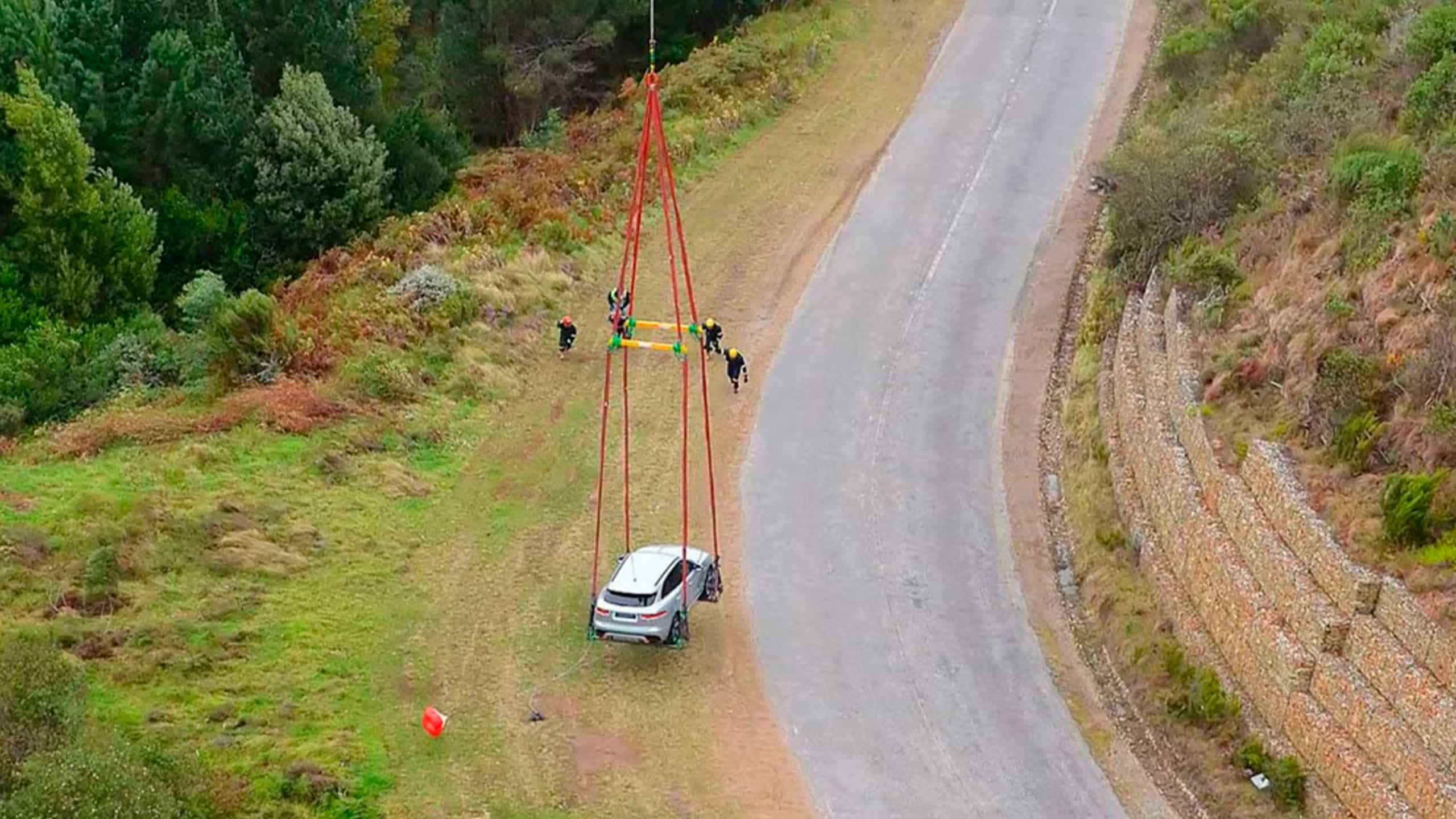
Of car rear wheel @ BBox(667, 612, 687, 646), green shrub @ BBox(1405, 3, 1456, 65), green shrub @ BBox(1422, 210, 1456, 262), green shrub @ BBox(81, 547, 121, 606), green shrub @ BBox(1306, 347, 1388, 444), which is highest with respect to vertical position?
green shrub @ BBox(1405, 3, 1456, 65)

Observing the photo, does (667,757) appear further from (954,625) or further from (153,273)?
(153,273)

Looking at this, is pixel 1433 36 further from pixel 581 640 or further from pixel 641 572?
pixel 581 640

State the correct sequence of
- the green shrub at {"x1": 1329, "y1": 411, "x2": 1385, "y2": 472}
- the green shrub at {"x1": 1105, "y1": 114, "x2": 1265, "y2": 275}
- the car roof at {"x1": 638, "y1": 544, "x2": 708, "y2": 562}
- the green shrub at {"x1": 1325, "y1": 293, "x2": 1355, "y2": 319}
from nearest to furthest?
the green shrub at {"x1": 1329, "y1": 411, "x2": 1385, "y2": 472} → the green shrub at {"x1": 1325, "y1": 293, "x2": 1355, "y2": 319} → the car roof at {"x1": 638, "y1": 544, "x2": 708, "y2": 562} → the green shrub at {"x1": 1105, "y1": 114, "x2": 1265, "y2": 275}

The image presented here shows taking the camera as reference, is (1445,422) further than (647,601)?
No

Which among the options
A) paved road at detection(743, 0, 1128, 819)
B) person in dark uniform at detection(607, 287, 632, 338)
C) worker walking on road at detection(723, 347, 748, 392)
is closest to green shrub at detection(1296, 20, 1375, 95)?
paved road at detection(743, 0, 1128, 819)

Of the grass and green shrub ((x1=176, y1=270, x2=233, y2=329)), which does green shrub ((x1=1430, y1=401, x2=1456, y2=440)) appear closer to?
the grass

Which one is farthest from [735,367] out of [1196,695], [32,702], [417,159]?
[417,159]

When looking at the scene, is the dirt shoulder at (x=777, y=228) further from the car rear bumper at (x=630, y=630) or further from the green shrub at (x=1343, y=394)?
the green shrub at (x=1343, y=394)
